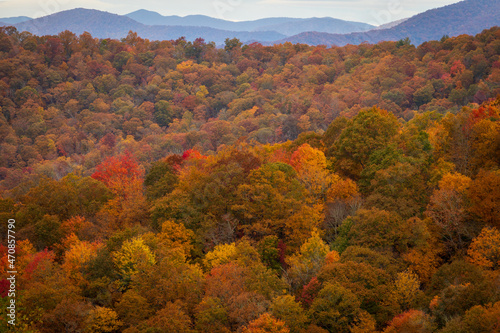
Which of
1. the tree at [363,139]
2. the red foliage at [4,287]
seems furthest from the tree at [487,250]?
the red foliage at [4,287]

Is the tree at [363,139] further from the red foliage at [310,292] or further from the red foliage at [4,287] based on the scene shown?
the red foliage at [4,287]

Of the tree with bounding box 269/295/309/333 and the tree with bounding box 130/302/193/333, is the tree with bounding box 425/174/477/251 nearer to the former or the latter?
the tree with bounding box 269/295/309/333

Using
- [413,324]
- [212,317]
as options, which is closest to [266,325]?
[212,317]

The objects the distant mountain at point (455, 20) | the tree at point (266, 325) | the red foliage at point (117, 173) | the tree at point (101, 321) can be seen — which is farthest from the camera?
the distant mountain at point (455, 20)

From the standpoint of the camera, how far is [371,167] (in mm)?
31734

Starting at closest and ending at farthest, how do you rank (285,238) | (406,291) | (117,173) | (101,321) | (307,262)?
(406,291)
(101,321)
(307,262)
(285,238)
(117,173)

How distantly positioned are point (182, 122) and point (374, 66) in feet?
171

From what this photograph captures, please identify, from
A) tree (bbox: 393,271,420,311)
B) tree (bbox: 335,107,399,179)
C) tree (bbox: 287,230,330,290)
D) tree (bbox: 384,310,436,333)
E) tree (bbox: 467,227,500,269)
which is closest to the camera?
tree (bbox: 384,310,436,333)

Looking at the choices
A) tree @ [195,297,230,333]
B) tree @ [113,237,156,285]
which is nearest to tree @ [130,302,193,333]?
tree @ [195,297,230,333]

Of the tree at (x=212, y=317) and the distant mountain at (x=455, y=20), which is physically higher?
the distant mountain at (x=455, y=20)

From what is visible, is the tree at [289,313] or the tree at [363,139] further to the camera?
the tree at [363,139]

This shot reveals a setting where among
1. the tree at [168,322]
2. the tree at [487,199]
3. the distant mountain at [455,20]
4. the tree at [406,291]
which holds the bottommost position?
the tree at [168,322]

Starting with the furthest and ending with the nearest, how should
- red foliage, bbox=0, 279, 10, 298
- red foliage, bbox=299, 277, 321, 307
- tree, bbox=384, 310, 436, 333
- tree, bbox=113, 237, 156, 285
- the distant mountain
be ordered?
the distant mountain
tree, bbox=113, 237, 156, 285
red foliage, bbox=0, 279, 10, 298
red foliage, bbox=299, 277, 321, 307
tree, bbox=384, 310, 436, 333

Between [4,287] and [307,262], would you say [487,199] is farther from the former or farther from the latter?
[4,287]
